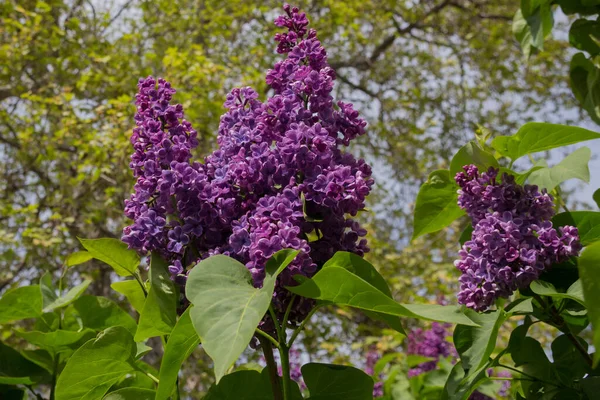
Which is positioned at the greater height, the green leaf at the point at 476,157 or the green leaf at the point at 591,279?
the green leaf at the point at 476,157

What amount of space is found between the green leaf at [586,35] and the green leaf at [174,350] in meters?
1.14

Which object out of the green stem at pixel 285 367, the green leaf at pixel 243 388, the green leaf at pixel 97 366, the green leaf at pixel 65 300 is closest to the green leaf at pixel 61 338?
the green leaf at pixel 65 300

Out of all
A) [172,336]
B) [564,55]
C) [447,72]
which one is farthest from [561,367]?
[564,55]

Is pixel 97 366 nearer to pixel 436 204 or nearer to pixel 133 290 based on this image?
pixel 133 290

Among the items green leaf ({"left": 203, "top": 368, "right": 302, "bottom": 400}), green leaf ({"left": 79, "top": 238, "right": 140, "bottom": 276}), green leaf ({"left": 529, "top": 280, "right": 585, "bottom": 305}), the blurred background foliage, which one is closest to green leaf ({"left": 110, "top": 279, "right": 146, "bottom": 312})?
green leaf ({"left": 79, "top": 238, "right": 140, "bottom": 276})

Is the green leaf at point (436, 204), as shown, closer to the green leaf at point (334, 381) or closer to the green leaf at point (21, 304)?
the green leaf at point (334, 381)

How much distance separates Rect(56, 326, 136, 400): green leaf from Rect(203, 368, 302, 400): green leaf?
116 mm

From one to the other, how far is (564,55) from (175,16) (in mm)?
4448

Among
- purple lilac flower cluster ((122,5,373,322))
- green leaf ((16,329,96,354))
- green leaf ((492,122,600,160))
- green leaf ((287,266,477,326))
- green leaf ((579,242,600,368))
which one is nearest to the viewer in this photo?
green leaf ((579,242,600,368))

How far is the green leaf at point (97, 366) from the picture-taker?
2.46ft

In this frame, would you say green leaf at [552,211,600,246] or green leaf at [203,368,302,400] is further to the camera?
green leaf at [552,211,600,246]

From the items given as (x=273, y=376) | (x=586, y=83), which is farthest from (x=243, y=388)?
(x=586, y=83)

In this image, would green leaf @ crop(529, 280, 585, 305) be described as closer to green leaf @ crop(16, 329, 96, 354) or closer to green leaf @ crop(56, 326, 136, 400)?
green leaf @ crop(56, 326, 136, 400)

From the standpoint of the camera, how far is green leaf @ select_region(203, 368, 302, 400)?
0.77 meters
